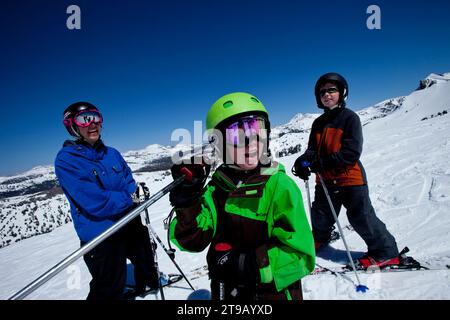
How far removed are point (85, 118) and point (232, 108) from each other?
2.43 meters

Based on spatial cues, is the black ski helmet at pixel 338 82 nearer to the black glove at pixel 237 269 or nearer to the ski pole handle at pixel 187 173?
the ski pole handle at pixel 187 173

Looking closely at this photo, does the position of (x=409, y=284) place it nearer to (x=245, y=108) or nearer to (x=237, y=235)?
(x=237, y=235)

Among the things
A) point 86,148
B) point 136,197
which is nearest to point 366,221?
point 136,197

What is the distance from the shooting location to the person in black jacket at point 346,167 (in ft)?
12.3

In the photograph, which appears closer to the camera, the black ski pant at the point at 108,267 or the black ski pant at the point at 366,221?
the black ski pant at the point at 108,267

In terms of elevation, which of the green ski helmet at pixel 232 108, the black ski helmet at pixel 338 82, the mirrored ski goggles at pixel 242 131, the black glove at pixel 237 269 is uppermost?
the black ski helmet at pixel 338 82

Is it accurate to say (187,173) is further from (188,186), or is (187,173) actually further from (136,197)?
(136,197)

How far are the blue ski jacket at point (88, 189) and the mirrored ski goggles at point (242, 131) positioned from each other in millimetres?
1976

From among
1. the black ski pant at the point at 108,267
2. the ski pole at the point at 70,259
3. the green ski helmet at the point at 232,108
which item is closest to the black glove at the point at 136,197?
the black ski pant at the point at 108,267

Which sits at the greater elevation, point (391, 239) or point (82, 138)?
point (82, 138)

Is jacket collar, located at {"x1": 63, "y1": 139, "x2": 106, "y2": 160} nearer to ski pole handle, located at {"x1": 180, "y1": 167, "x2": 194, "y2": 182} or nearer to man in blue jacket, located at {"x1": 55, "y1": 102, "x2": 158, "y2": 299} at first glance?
man in blue jacket, located at {"x1": 55, "y1": 102, "x2": 158, "y2": 299}
